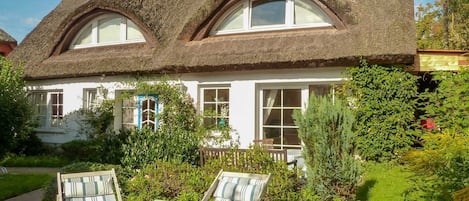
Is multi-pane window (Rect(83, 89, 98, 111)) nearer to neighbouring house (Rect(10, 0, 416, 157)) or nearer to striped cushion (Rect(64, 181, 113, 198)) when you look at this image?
neighbouring house (Rect(10, 0, 416, 157))

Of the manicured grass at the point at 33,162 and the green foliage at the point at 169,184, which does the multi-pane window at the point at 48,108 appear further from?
the green foliage at the point at 169,184

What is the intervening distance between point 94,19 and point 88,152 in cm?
472

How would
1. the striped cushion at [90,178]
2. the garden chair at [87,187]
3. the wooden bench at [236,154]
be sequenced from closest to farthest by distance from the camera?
the garden chair at [87,187]
the striped cushion at [90,178]
the wooden bench at [236,154]

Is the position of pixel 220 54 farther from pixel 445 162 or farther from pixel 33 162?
pixel 445 162

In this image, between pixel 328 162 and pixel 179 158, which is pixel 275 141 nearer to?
pixel 179 158

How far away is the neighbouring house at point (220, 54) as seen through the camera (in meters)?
9.55

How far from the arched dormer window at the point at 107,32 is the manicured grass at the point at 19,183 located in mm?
5458

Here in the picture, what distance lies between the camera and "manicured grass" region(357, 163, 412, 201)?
22.0 feet

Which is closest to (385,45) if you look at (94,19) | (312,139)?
(312,139)

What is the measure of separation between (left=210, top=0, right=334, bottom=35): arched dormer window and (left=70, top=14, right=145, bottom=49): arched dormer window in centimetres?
304

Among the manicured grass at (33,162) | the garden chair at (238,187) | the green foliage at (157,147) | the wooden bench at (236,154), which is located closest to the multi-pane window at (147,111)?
the green foliage at (157,147)

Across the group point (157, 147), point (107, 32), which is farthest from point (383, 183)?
point (107, 32)

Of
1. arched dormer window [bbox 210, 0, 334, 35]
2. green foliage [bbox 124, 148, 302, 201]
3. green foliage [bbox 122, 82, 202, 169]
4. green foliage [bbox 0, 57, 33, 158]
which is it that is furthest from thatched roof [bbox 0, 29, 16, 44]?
green foliage [bbox 124, 148, 302, 201]

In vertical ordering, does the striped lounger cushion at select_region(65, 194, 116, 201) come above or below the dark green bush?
below
